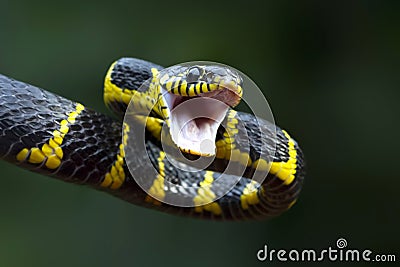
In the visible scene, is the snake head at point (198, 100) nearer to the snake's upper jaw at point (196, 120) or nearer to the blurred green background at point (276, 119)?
the snake's upper jaw at point (196, 120)

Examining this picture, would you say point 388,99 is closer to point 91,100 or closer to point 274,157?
point 91,100

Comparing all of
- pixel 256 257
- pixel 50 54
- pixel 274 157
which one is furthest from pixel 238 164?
pixel 50 54

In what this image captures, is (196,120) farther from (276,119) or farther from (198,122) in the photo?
(276,119)

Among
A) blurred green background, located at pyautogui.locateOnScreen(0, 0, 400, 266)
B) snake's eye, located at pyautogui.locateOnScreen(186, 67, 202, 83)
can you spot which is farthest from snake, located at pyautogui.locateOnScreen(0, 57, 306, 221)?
blurred green background, located at pyautogui.locateOnScreen(0, 0, 400, 266)

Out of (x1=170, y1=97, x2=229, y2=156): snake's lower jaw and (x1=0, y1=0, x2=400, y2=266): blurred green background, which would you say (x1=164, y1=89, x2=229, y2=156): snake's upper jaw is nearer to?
(x1=170, y1=97, x2=229, y2=156): snake's lower jaw

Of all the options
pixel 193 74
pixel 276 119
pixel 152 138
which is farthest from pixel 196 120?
pixel 276 119

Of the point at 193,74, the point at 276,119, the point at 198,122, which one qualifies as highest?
the point at 276,119
